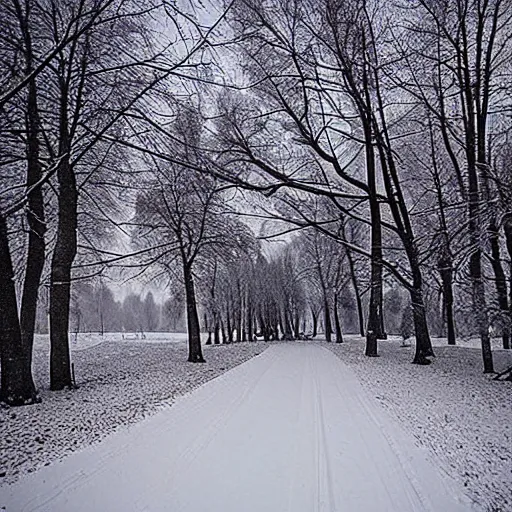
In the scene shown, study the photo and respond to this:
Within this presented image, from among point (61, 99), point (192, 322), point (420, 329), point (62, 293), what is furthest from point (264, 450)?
point (192, 322)

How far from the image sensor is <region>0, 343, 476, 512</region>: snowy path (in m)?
3.36

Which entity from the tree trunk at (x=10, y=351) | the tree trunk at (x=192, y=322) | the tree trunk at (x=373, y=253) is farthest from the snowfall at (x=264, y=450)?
the tree trunk at (x=192, y=322)

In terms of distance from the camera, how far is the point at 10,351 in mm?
7414

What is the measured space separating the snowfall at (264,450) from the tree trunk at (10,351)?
1.79ft

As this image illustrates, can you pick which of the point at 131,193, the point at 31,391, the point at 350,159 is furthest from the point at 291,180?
the point at 31,391

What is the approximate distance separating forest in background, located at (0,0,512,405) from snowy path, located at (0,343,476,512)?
390 centimetres

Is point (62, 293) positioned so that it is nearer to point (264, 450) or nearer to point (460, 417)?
point (264, 450)

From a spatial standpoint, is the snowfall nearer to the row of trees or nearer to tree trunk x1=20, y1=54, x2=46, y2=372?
tree trunk x1=20, y1=54, x2=46, y2=372

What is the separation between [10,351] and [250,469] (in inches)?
226

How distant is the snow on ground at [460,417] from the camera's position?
383 centimetres

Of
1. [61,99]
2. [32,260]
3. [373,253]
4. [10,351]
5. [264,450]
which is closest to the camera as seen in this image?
[264,450]

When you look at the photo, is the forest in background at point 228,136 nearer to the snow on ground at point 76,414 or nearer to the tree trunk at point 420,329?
the tree trunk at point 420,329

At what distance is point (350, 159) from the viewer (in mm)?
16578

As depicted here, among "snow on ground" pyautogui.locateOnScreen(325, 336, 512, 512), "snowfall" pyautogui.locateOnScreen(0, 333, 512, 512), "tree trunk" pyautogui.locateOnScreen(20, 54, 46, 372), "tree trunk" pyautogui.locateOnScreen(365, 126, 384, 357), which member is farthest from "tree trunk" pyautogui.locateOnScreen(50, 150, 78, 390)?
"tree trunk" pyautogui.locateOnScreen(365, 126, 384, 357)
